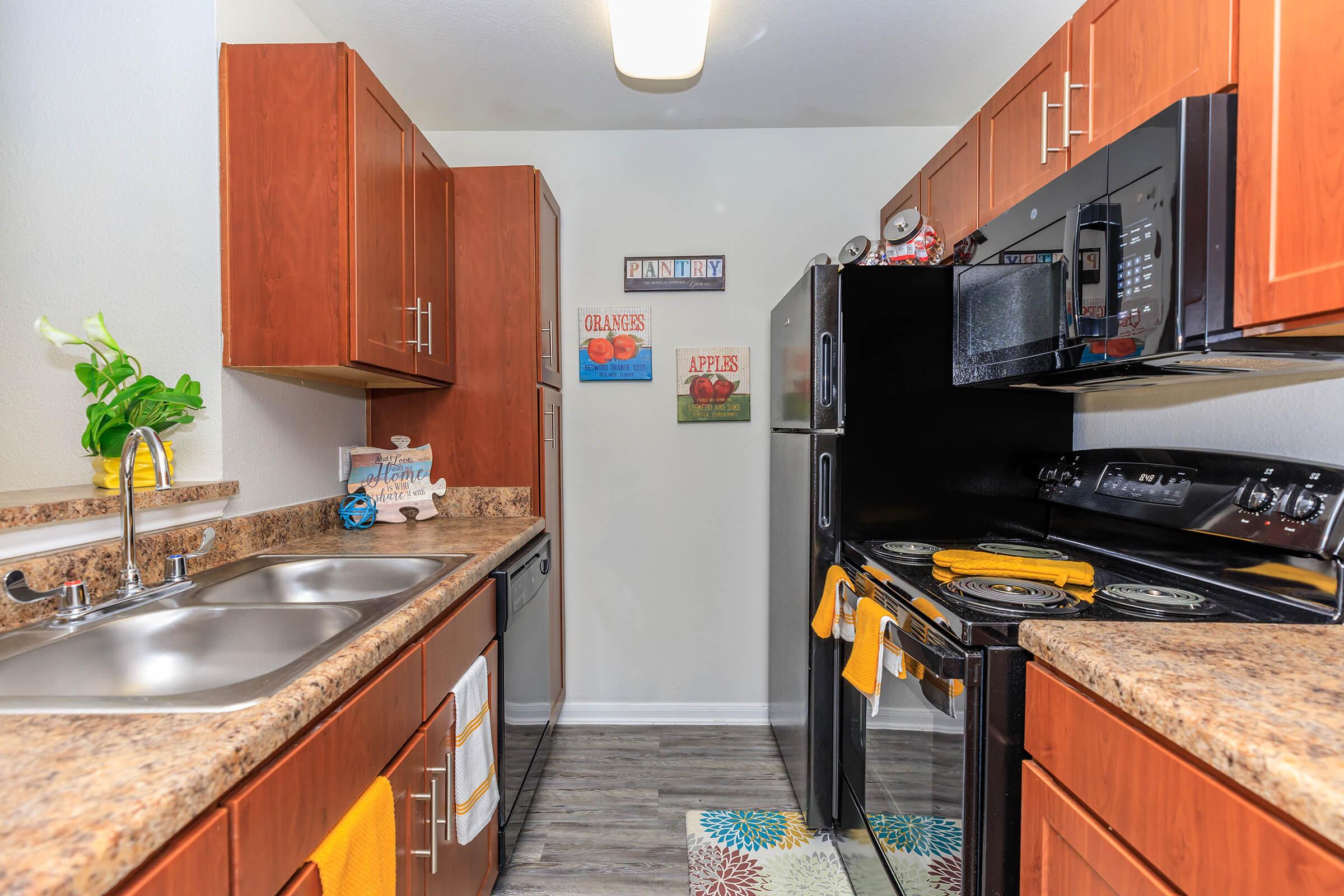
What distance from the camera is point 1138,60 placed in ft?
4.17

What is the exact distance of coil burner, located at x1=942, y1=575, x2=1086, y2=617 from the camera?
46.7 inches

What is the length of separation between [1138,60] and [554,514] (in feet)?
7.14

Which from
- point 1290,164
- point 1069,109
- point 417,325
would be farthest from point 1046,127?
point 417,325

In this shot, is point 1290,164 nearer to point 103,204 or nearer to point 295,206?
point 295,206

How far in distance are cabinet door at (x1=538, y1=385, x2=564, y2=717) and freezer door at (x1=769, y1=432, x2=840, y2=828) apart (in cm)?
88

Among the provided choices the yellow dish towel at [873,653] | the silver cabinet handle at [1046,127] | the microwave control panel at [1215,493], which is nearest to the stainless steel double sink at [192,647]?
the yellow dish towel at [873,653]

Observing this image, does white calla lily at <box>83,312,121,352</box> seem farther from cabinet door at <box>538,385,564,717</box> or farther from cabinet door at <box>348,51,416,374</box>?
cabinet door at <box>538,385,564,717</box>

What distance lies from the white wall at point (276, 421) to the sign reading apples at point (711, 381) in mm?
1292

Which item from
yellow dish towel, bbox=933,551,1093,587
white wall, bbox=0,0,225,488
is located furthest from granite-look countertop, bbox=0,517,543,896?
yellow dish towel, bbox=933,551,1093,587

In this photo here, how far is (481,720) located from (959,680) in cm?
102

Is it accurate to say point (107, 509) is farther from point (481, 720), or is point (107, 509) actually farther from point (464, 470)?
point (464, 470)

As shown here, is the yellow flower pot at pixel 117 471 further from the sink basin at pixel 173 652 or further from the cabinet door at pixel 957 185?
the cabinet door at pixel 957 185

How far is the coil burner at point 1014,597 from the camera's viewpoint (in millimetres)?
1186

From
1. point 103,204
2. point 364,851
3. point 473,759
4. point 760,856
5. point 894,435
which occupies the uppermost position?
point 103,204
